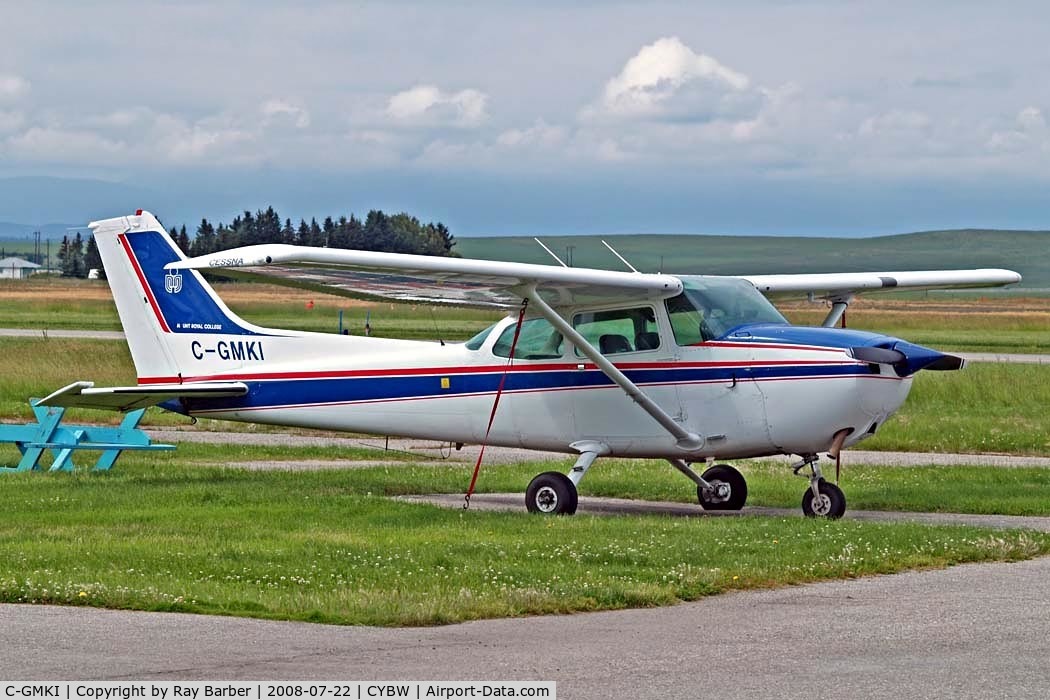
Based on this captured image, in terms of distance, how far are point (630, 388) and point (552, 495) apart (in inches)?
49.0

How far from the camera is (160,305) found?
57.4 ft

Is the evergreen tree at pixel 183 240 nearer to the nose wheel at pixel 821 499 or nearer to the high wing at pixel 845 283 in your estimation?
the high wing at pixel 845 283

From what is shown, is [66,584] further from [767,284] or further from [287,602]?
[767,284]

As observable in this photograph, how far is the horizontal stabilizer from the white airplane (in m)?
0.02

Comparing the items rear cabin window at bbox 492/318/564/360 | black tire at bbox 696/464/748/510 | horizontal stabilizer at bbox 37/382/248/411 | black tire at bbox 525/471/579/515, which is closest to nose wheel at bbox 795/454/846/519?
black tire at bbox 696/464/748/510

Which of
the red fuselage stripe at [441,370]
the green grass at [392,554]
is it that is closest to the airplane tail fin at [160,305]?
the red fuselage stripe at [441,370]

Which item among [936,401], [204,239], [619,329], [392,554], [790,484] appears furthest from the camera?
[204,239]

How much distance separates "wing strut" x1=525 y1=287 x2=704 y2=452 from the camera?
1451 centimetres

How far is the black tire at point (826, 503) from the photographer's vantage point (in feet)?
46.6

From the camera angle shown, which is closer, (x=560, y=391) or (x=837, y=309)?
(x=560, y=391)

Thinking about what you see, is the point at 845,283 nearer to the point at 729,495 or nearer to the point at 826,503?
the point at 729,495

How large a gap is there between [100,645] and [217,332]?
9.66 meters

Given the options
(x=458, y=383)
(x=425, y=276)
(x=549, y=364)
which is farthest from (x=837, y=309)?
(x=425, y=276)
